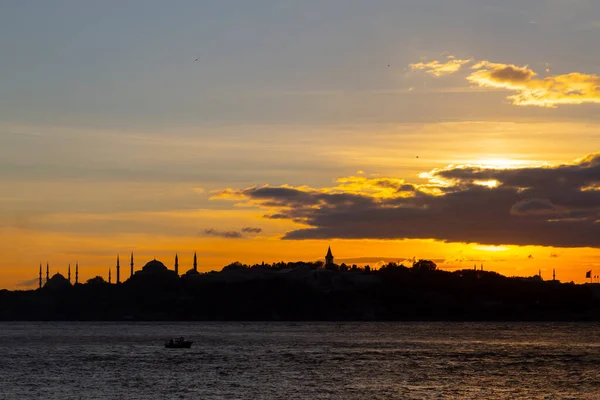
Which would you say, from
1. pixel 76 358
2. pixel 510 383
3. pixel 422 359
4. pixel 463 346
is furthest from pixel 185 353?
pixel 510 383

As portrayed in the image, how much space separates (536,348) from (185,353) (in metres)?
61.1

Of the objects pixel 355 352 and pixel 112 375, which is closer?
pixel 112 375

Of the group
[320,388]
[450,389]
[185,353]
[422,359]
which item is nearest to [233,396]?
[320,388]

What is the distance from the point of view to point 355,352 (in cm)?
15388

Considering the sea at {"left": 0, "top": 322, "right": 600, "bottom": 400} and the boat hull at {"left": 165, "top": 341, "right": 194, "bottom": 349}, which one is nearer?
the sea at {"left": 0, "top": 322, "right": 600, "bottom": 400}

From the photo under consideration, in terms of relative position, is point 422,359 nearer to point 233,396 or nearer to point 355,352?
point 355,352

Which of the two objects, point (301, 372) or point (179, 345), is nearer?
point (301, 372)

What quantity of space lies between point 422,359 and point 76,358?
49.7 metres

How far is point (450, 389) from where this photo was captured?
93938mm

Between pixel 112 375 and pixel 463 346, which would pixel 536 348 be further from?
pixel 112 375

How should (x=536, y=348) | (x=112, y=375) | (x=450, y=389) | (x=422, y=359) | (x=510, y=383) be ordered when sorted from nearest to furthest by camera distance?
(x=450, y=389) → (x=510, y=383) → (x=112, y=375) → (x=422, y=359) → (x=536, y=348)

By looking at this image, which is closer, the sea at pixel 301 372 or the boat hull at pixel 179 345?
the sea at pixel 301 372

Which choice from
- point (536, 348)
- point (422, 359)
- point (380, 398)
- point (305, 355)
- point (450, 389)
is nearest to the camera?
point (380, 398)

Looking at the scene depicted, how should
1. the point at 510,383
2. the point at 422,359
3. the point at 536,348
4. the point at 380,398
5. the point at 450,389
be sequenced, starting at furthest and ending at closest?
the point at 536,348 → the point at 422,359 → the point at 510,383 → the point at 450,389 → the point at 380,398
